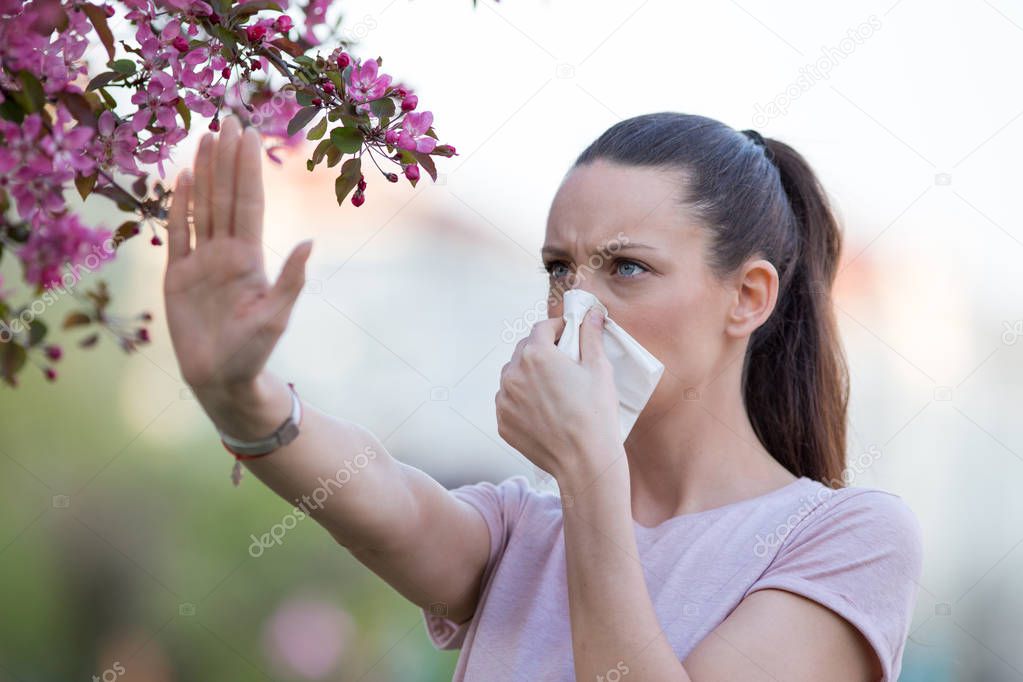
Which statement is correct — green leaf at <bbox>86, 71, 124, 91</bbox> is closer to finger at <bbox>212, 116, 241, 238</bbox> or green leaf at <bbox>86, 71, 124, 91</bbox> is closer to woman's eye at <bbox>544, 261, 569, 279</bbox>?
finger at <bbox>212, 116, 241, 238</bbox>

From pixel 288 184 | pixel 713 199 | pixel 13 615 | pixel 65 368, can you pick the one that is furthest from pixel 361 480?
pixel 13 615

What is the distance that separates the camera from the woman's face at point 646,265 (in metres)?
1.54

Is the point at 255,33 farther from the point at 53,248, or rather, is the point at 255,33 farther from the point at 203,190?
the point at 53,248

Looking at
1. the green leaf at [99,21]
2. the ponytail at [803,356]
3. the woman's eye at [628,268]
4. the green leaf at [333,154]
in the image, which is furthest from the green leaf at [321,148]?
the ponytail at [803,356]

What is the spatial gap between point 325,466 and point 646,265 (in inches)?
22.8

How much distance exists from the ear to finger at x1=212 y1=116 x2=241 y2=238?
2.96 feet

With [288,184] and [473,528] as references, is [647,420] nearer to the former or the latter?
[473,528]

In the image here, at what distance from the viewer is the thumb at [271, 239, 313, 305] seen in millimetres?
947

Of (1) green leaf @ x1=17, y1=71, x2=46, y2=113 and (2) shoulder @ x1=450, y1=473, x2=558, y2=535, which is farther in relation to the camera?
(2) shoulder @ x1=450, y1=473, x2=558, y2=535

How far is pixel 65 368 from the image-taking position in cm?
448

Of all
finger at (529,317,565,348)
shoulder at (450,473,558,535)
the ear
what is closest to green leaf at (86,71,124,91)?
finger at (529,317,565,348)

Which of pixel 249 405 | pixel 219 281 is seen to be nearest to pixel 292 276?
pixel 219 281

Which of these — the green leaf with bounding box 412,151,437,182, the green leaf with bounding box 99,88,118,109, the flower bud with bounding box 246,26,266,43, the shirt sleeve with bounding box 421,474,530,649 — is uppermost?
the flower bud with bounding box 246,26,266,43

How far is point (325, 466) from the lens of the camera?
1226 mm
